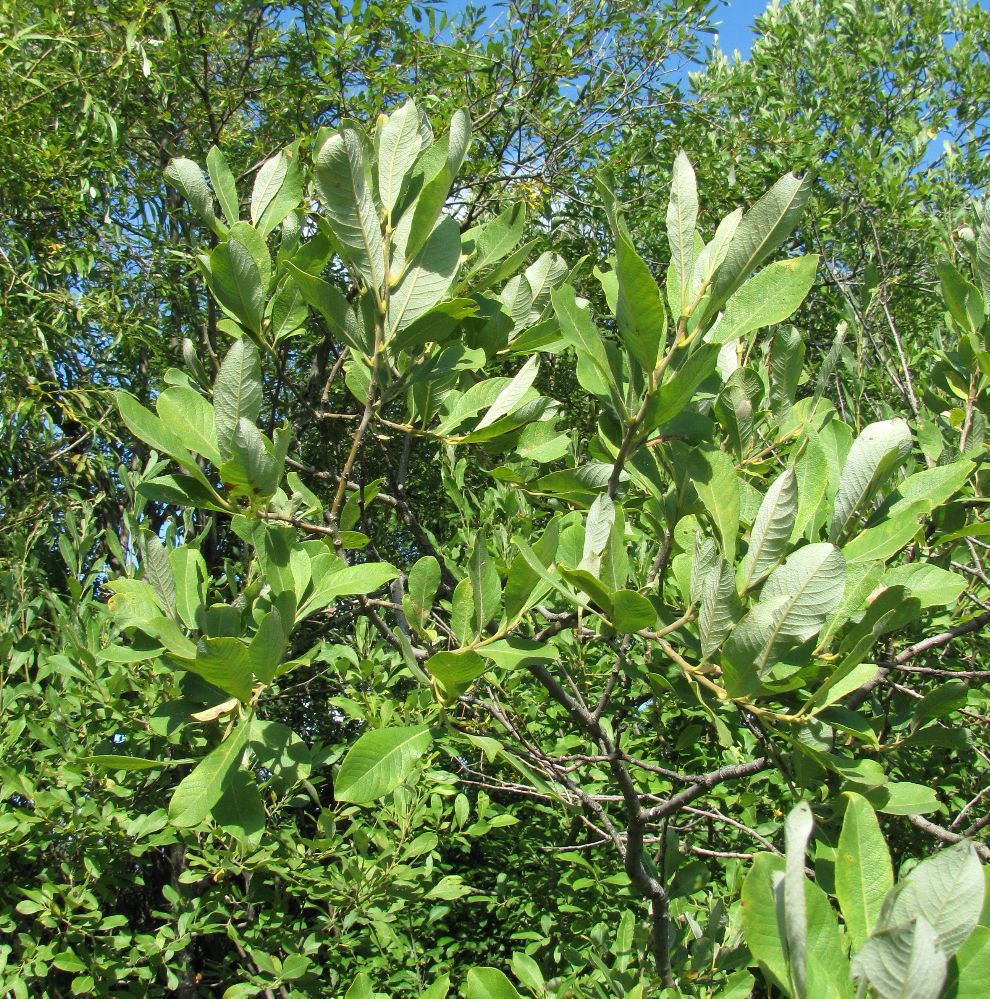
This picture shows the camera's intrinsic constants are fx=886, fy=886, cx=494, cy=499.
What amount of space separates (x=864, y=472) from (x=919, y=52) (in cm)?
651

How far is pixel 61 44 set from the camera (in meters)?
4.49

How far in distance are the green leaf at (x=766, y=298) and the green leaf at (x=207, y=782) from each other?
0.78 meters

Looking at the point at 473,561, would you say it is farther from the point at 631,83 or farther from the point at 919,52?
the point at 919,52

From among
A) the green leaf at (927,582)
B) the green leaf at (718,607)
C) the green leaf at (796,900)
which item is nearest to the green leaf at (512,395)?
the green leaf at (718,607)

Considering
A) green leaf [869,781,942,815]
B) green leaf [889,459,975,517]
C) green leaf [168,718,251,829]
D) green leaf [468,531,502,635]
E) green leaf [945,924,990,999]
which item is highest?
green leaf [468,531,502,635]

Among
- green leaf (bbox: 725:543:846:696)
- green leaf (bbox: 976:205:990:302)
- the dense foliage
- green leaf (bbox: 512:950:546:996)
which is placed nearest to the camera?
green leaf (bbox: 725:543:846:696)

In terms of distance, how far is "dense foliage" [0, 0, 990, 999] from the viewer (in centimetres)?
107

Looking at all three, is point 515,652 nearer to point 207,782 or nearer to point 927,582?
point 207,782

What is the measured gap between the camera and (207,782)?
41.0 inches

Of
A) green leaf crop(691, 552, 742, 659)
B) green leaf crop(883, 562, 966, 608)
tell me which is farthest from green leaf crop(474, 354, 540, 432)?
green leaf crop(883, 562, 966, 608)

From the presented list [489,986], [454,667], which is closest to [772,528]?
[454,667]

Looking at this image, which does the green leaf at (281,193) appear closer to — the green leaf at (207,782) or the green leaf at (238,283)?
the green leaf at (238,283)

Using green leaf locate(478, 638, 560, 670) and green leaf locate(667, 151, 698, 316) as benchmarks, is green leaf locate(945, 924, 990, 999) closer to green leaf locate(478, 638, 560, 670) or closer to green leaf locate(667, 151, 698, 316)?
green leaf locate(478, 638, 560, 670)

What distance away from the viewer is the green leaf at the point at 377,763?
1.01 m
